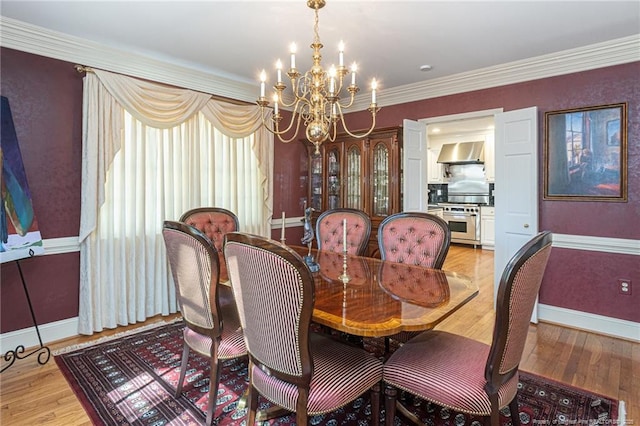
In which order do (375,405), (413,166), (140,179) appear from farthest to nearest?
(413,166) → (140,179) → (375,405)

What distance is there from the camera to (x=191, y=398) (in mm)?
2154

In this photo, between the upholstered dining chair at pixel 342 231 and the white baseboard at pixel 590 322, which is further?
the white baseboard at pixel 590 322

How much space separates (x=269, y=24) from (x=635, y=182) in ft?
11.1

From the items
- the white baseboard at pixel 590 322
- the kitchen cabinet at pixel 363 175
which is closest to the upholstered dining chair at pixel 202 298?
the kitchen cabinet at pixel 363 175

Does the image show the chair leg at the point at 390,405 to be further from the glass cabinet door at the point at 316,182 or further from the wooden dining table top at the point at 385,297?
the glass cabinet door at the point at 316,182

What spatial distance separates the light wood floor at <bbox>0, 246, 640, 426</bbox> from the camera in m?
2.07

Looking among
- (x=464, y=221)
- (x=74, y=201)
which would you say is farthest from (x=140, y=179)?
(x=464, y=221)

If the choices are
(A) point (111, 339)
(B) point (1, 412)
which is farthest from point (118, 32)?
(B) point (1, 412)

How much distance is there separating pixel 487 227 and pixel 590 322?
4.28 meters

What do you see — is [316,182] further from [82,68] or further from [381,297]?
[381,297]

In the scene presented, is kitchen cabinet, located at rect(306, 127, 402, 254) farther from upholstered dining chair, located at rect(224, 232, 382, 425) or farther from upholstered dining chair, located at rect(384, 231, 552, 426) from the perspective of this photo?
upholstered dining chair, located at rect(224, 232, 382, 425)

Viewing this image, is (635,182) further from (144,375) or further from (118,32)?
(118,32)

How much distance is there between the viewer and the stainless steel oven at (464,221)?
7.52 metres

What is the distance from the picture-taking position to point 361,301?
5.51 feet
